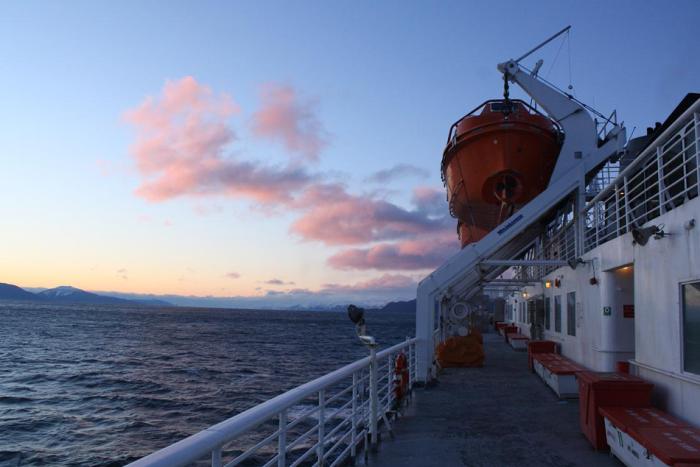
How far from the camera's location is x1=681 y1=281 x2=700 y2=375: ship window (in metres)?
5.31

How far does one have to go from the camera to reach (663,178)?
6348mm

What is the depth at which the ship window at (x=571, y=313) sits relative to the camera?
11594 millimetres

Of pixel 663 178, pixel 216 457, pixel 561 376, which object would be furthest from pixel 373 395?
pixel 561 376

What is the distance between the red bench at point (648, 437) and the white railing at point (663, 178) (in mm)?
2168

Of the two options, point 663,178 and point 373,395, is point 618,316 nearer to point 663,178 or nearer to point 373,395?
point 663,178

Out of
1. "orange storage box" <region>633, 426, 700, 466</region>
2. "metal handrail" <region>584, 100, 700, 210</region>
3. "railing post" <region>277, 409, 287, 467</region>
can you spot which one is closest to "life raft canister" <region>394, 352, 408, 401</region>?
"orange storage box" <region>633, 426, 700, 466</region>

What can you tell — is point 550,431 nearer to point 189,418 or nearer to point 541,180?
point 541,180

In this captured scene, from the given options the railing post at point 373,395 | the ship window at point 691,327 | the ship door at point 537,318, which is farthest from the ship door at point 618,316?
the ship door at point 537,318

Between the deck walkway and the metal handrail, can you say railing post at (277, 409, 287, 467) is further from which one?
the metal handrail

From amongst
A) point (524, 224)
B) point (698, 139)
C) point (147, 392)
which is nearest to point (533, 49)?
point (524, 224)

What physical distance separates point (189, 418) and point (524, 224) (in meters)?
10.5

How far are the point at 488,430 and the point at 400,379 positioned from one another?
182cm

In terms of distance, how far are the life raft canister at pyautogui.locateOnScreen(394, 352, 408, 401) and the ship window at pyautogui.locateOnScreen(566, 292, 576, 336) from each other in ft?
14.6

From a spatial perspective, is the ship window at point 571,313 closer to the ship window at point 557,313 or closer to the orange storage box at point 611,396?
the ship window at point 557,313
